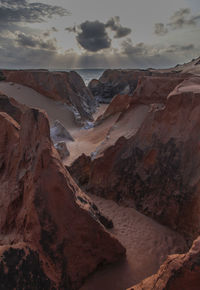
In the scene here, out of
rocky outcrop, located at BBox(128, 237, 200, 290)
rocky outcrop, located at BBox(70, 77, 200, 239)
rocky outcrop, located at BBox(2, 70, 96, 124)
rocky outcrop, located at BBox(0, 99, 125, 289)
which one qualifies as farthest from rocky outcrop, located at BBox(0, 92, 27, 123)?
rocky outcrop, located at BBox(128, 237, 200, 290)

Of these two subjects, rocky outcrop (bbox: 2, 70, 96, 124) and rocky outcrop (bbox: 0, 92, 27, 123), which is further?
rocky outcrop (bbox: 2, 70, 96, 124)

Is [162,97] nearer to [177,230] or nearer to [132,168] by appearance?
[132,168]

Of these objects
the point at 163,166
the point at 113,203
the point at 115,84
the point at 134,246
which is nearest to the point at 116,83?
the point at 115,84

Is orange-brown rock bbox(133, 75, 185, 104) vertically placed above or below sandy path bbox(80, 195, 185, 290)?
above

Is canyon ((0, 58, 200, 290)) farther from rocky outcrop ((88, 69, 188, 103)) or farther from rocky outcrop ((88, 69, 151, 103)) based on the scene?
rocky outcrop ((88, 69, 151, 103))

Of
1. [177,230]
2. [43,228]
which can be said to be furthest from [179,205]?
[43,228]

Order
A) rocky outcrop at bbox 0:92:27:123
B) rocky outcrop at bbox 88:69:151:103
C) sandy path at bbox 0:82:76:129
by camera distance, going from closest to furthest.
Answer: rocky outcrop at bbox 0:92:27:123
sandy path at bbox 0:82:76:129
rocky outcrop at bbox 88:69:151:103
